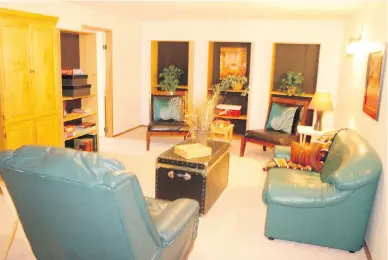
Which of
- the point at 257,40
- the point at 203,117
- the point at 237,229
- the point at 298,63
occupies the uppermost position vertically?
the point at 257,40

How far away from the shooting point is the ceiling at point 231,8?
4.46 m

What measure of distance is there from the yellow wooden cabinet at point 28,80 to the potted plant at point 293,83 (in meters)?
3.79

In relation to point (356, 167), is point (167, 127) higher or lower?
lower

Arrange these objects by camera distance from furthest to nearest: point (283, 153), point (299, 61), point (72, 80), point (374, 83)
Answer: point (299, 61) → point (72, 80) → point (283, 153) → point (374, 83)

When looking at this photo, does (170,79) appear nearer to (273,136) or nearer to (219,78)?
(219,78)

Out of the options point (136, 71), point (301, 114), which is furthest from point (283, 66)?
point (136, 71)

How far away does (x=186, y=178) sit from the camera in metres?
3.27

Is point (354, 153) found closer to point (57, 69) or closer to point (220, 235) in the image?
point (220, 235)

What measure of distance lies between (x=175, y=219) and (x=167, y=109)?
392cm

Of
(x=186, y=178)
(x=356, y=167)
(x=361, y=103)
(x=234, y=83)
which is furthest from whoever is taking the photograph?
(x=234, y=83)

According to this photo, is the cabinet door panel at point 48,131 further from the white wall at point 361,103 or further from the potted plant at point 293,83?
the potted plant at point 293,83

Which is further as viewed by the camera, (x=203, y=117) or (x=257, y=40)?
(x=257, y=40)

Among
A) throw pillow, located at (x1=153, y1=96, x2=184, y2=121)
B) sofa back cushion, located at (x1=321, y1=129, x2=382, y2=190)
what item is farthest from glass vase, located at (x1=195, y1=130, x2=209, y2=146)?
throw pillow, located at (x1=153, y1=96, x2=184, y2=121)

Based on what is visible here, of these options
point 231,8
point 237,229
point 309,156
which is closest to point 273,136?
point 309,156
